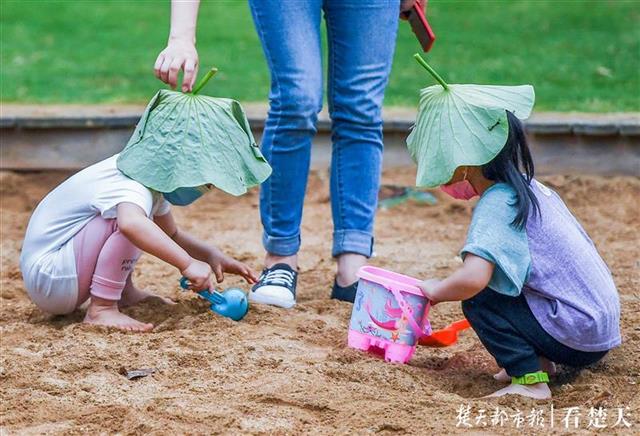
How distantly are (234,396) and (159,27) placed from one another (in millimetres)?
6714

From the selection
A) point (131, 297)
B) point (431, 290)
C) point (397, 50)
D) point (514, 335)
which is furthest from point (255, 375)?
point (397, 50)

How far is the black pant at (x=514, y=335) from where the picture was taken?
282cm

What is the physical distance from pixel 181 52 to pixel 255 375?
0.99 metres

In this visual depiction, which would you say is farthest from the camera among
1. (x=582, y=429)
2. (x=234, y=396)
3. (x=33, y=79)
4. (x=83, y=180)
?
(x=33, y=79)

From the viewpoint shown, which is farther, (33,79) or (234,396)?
(33,79)

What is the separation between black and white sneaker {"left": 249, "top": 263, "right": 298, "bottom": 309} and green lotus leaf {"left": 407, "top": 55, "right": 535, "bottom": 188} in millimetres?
872

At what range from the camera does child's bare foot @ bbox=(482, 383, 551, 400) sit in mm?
2795

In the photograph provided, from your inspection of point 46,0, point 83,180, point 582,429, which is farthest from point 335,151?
point 46,0

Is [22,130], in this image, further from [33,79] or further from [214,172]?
[214,172]

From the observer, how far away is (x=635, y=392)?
9.30ft

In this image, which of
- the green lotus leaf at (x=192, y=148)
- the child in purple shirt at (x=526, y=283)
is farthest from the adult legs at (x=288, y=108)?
the child in purple shirt at (x=526, y=283)

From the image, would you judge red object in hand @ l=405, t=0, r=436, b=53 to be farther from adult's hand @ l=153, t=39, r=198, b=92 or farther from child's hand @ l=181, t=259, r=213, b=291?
child's hand @ l=181, t=259, r=213, b=291

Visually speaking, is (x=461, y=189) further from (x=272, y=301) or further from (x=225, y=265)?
(x=225, y=265)

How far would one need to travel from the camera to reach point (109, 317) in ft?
11.2
